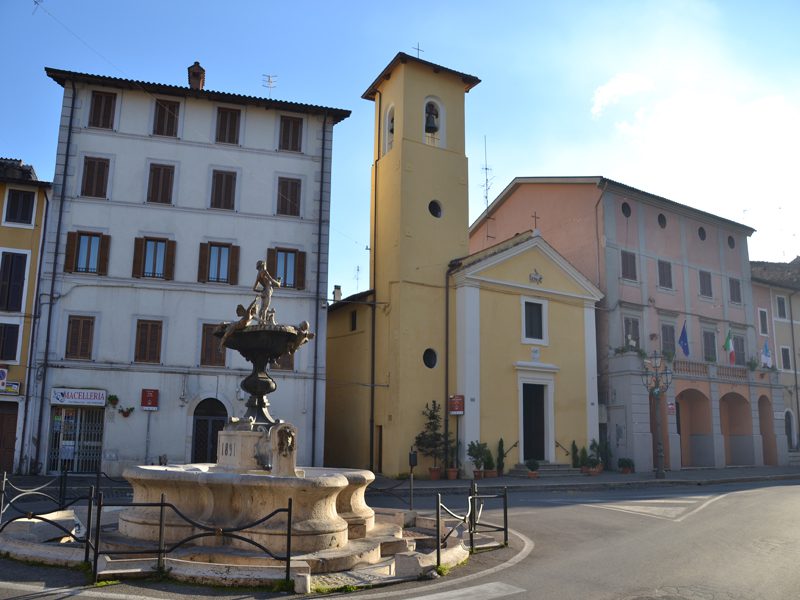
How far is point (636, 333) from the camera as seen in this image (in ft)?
109

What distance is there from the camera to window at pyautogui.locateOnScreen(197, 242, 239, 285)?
25.8 metres

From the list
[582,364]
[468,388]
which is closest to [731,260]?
[582,364]

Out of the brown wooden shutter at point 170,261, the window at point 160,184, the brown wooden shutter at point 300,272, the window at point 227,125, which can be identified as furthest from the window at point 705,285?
the window at point 160,184

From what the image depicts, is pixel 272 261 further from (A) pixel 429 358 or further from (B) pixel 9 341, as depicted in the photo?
(B) pixel 9 341

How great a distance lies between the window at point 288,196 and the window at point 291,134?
4.34ft

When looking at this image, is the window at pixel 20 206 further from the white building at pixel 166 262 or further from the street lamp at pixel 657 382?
the street lamp at pixel 657 382

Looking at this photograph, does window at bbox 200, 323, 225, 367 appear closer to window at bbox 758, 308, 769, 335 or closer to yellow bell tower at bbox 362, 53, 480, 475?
yellow bell tower at bbox 362, 53, 480, 475

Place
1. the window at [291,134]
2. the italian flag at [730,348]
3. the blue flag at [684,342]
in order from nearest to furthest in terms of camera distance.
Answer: the window at [291,134], the blue flag at [684,342], the italian flag at [730,348]

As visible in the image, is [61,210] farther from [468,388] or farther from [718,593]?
[718,593]

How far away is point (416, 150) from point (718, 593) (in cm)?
2292

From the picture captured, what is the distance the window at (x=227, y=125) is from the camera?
27078 mm

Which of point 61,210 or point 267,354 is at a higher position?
point 61,210

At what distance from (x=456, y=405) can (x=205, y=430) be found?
9076 mm

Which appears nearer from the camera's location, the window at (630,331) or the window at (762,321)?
the window at (630,331)
